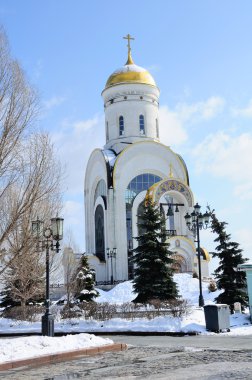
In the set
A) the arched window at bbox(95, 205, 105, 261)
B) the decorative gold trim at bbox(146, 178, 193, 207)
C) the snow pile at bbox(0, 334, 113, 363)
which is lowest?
Result: the snow pile at bbox(0, 334, 113, 363)

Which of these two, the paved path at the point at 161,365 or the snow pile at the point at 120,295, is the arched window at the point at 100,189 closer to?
the snow pile at the point at 120,295

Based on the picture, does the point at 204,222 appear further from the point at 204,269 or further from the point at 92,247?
the point at 92,247

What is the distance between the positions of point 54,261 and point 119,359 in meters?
17.1

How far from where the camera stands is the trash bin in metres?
15.4

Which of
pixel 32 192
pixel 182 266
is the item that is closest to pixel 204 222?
pixel 32 192

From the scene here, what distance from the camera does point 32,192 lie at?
12.4 metres

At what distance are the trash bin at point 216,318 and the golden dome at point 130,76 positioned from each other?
1305 inches

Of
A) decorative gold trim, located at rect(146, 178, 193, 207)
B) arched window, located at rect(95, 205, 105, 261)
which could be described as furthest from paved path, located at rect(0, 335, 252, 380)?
arched window, located at rect(95, 205, 105, 261)

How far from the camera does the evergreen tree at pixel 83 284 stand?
1061 inches

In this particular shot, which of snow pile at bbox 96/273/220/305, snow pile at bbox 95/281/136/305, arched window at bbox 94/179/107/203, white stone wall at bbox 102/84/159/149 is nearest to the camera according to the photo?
snow pile at bbox 96/273/220/305

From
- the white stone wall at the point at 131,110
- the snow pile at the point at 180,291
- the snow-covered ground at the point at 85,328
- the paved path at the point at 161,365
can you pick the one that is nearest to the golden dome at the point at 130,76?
the white stone wall at the point at 131,110

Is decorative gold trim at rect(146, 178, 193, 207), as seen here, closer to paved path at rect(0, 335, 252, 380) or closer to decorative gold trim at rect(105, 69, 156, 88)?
decorative gold trim at rect(105, 69, 156, 88)

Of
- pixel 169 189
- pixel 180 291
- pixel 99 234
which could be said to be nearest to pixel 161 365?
pixel 180 291

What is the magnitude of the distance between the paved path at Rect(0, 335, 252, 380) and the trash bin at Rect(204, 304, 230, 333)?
3144mm
